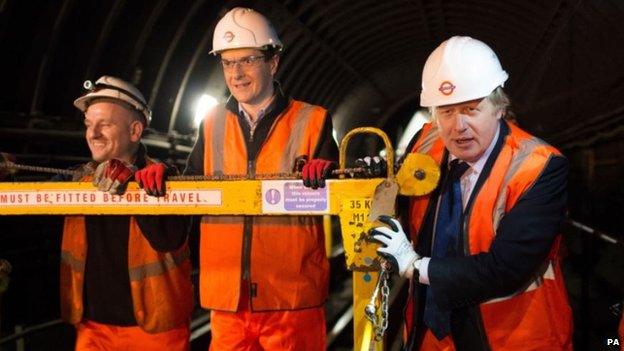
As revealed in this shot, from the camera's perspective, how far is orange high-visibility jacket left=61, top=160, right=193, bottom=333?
3186mm

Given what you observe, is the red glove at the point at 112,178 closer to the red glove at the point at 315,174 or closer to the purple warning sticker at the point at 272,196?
the purple warning sticker at the point at 272,196

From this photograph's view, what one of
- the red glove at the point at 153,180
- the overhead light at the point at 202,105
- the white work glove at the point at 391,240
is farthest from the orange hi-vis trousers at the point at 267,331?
the overhead light at the point at 202,105


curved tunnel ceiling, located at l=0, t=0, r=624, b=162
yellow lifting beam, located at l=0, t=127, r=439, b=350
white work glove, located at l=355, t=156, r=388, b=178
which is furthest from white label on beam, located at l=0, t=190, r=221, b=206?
curved tunnel ceiling, located at l=0, t=0, r=624, b=162

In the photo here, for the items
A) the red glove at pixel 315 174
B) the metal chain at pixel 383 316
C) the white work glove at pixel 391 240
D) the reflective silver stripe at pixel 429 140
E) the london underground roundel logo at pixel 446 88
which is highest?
the london underground roundel logo at pixel 446 88

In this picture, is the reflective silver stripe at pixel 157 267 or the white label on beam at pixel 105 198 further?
the reflective silver stripe at pixel 157 267

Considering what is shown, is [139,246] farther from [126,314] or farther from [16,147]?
[16,147]

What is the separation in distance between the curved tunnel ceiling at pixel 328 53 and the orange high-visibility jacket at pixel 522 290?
4.42m

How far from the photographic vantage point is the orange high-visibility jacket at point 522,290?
248cm

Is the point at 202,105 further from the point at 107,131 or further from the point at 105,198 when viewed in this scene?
the point at 105,198

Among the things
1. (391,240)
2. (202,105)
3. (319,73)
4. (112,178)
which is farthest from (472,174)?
(319,73)

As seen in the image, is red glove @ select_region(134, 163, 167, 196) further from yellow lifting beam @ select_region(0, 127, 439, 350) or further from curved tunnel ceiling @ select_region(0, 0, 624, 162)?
curved tunnel ceiling @ select_region(0, 0, 624, 162)

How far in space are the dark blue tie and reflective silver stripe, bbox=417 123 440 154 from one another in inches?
9.7

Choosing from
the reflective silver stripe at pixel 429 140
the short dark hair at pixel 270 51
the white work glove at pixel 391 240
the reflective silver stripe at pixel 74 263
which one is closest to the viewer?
the white work glove at pixel 391 240

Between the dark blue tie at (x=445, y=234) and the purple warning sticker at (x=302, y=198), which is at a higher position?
the purple warning sticker at (x=302, y=198)
